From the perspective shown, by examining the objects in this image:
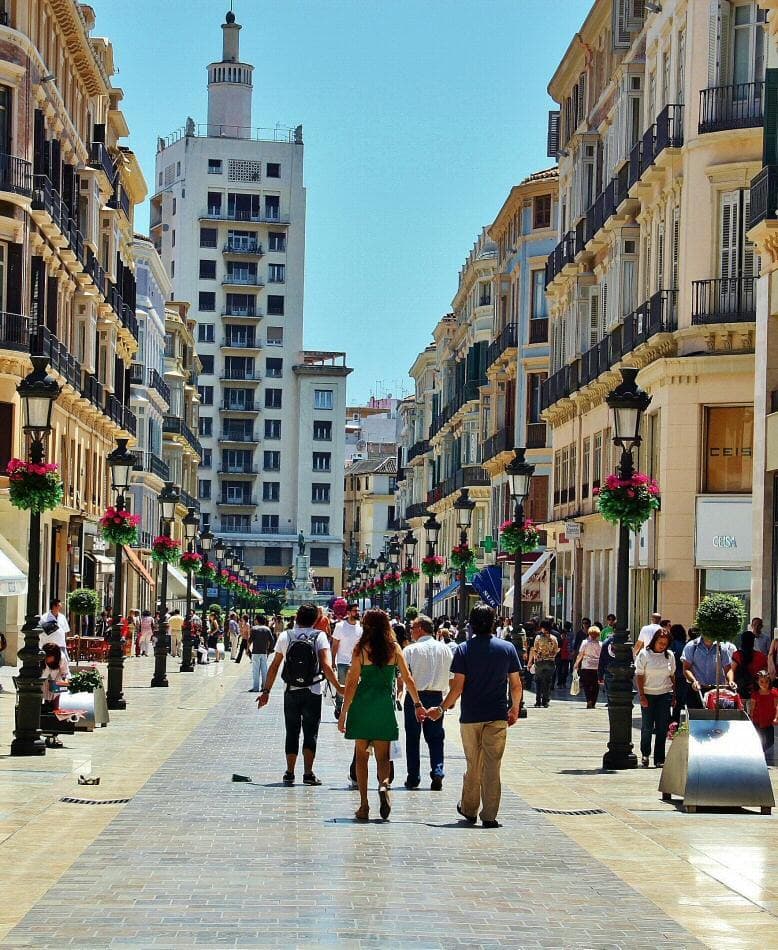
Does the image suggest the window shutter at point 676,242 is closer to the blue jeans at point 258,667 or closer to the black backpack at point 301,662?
the blue jeans at point 258,667

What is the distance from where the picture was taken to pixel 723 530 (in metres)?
36.5

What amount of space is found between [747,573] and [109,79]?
110 feet

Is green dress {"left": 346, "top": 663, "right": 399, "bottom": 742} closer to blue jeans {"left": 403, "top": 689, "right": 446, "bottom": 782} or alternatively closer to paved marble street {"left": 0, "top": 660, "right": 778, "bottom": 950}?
paved marble street {"left": 0, "top": 660, "right": 778, "bottom": 950}

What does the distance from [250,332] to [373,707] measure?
11803cm

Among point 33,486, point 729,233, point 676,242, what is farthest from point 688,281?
point 33,486

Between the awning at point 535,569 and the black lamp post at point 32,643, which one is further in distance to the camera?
the awning at point 535,569

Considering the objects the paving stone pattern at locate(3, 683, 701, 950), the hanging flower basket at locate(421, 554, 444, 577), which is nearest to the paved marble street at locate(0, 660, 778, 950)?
the paving stone pattern at locate(3, 683, 701, 950)

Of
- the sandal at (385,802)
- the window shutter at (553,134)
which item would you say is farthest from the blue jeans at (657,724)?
the window shutter at (553,134)

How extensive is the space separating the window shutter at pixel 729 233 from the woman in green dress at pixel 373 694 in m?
22.8

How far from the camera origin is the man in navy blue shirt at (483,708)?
47.3ft

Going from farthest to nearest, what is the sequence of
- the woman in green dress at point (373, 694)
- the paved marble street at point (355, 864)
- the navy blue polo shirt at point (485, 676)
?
1. the woman in green dress at point (373, 694)
2. the navy blue polo shirt at point (485, 676)
3. the paved marble street at point (355, 864)

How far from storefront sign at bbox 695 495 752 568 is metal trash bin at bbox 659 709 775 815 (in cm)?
2111

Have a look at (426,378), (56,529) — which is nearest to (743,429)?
(56,529)

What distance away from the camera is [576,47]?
5212cm
